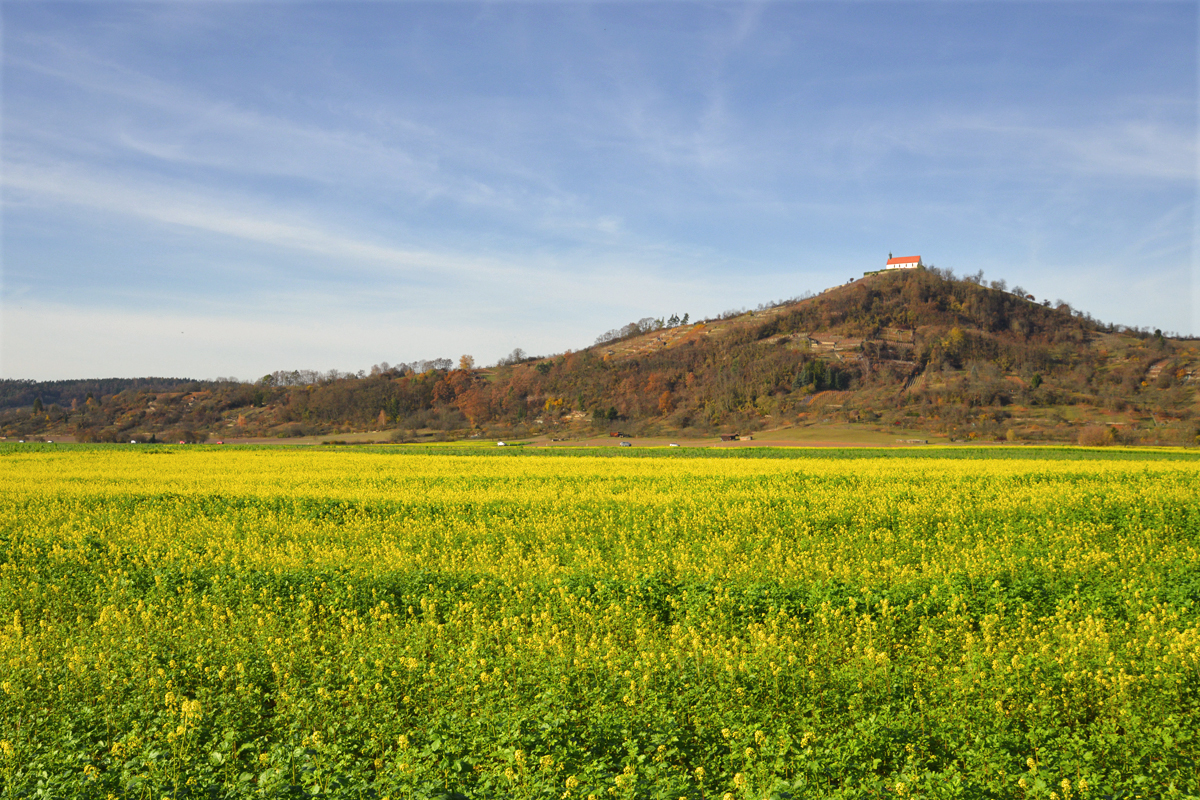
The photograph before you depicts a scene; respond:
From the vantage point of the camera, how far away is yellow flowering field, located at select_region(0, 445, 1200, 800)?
5.06m

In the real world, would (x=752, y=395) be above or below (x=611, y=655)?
above

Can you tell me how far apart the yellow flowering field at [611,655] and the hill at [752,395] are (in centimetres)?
8870

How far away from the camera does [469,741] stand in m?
5.50

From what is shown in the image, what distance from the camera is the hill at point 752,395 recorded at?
11588 cm

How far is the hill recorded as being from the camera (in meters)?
116

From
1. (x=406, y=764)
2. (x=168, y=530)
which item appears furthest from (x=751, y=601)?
(x=168, y=530)

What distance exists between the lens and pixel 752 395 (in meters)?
155

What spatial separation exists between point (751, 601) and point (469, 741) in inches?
188

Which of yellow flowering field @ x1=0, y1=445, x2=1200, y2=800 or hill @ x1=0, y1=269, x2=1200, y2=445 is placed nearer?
yellow flowering field @ x1=0, y1=445, x2=1200, y2=800

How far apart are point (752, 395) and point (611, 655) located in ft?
498

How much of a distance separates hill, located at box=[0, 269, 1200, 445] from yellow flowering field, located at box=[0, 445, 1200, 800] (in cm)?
8870

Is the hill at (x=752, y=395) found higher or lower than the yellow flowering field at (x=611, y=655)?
higher

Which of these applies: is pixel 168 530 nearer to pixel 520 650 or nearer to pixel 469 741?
pixel 520 650

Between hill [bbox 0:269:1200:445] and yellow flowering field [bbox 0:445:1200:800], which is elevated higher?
hill [bbox 0:269:1200:445]
